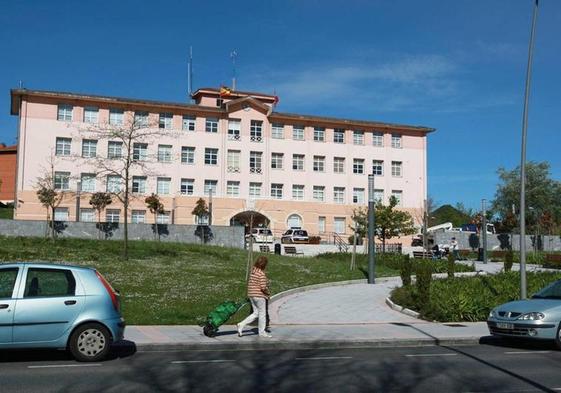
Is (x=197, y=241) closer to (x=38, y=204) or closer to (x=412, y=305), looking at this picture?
(x=38, y=204)

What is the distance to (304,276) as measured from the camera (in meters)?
27.7

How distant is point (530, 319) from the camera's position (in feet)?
42.3

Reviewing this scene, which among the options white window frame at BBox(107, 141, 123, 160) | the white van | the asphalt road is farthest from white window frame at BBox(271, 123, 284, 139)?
the asphalt road

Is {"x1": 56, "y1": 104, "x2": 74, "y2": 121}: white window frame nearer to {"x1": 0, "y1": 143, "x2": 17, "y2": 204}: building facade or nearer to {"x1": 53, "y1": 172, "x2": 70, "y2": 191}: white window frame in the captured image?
{"x1": 53, "y1": 172, "x2": 70, "y2": 191}: white window frame

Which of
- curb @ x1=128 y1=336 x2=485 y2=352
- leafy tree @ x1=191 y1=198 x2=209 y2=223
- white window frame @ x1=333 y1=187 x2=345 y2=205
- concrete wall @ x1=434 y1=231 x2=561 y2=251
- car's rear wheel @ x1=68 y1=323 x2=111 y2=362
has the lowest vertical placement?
curb @ x1=128 y1=336 x2=485 y2=352

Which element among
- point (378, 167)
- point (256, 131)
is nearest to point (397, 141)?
point (378, 167)

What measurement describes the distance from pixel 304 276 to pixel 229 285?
6207 mm

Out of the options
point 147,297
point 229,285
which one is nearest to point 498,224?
point 229,285

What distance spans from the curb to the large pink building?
46.1 meters

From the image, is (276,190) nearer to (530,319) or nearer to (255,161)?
(255,161)

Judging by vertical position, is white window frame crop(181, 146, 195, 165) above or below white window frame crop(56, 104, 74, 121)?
below

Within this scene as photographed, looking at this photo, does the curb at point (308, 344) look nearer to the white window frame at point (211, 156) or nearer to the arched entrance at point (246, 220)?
the arched entrance at point (246, 220)

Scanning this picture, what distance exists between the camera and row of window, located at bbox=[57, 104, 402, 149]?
60906 mm

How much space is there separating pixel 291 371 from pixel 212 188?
183 feet
